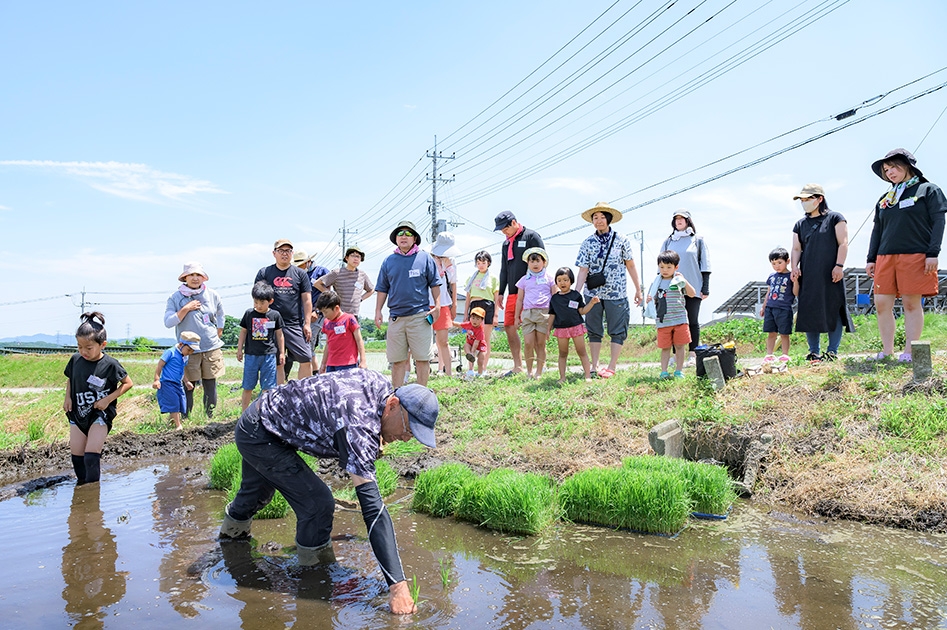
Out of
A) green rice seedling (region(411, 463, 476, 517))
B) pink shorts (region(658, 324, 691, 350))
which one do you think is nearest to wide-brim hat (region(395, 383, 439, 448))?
green rice seedling (region(411, 463, 476, 517))

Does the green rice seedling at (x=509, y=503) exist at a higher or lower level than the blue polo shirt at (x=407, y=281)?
lower

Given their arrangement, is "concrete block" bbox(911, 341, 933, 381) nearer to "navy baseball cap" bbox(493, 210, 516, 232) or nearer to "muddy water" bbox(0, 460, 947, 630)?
"muddy water" bbox(0, 460, 947, 630)

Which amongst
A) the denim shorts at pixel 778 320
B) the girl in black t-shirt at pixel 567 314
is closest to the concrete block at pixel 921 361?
the denim shorts at pixel 778 320

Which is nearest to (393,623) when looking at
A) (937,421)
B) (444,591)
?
(444,591)

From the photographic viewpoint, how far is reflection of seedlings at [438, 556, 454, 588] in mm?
3834

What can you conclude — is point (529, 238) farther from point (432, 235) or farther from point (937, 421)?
point (432, 235)

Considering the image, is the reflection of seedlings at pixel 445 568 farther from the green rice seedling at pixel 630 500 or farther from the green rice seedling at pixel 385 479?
the green rice seedling at pixel 385 479

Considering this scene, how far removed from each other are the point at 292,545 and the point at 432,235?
119 ft

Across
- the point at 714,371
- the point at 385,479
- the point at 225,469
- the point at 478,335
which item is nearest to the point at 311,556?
the point at 385,479

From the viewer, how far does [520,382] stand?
29.5 feet

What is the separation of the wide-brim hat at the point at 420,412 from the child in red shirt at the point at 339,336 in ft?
13.9

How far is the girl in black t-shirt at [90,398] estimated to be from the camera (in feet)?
20.6

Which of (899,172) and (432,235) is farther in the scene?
(432,235)

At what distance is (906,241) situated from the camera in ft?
21.6
